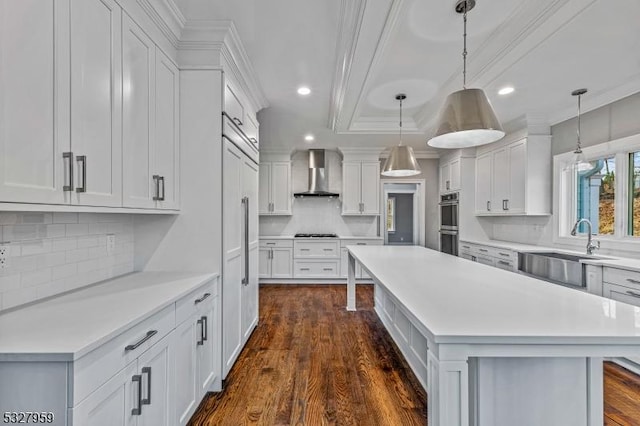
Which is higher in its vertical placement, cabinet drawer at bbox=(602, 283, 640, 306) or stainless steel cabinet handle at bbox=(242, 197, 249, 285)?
stainless steel cabinet handle at bbox=(242, 197, 249, 285)

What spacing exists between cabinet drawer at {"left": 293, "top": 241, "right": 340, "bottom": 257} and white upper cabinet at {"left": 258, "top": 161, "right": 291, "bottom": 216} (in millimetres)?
642

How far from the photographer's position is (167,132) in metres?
2.15

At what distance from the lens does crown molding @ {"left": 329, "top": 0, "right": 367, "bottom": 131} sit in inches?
81.0

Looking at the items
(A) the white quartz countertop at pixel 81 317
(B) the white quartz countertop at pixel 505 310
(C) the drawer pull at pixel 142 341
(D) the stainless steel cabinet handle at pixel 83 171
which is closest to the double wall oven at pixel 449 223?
(B) the white quartz countertop at pixel 505 310

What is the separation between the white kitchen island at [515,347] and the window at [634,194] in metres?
2.21

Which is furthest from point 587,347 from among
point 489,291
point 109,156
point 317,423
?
point 109,156

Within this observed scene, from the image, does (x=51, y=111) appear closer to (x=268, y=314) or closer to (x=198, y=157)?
(x=198, y=157)

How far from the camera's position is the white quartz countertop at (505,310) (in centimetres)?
111

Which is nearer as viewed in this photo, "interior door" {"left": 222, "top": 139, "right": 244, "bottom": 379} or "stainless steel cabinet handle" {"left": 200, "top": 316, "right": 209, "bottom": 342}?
"stainless steel cabinet handle" {"left": 200, "top": 316, "right": 209, "bottom": 342}

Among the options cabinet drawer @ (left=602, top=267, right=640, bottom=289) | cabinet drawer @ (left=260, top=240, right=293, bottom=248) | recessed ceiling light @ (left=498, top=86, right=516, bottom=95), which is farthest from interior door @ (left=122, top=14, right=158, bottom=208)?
cabinet drawer @ (left=260, top=240, right=293, bottom=248)

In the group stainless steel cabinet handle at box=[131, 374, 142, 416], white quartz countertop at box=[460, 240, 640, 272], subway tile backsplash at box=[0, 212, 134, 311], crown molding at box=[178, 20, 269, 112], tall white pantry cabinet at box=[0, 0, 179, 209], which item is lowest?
stainless steel cabinet handle at box=[131, 374, 142, 416]

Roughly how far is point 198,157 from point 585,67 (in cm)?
321

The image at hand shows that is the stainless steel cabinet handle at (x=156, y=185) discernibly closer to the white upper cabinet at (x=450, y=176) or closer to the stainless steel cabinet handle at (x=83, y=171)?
the stainless steel cabinet handle at (x=83, y=171)

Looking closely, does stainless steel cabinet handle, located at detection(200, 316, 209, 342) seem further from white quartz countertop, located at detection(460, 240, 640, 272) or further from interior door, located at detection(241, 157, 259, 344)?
white quartz countertop, located at detection(460, 240, 640, 272)
